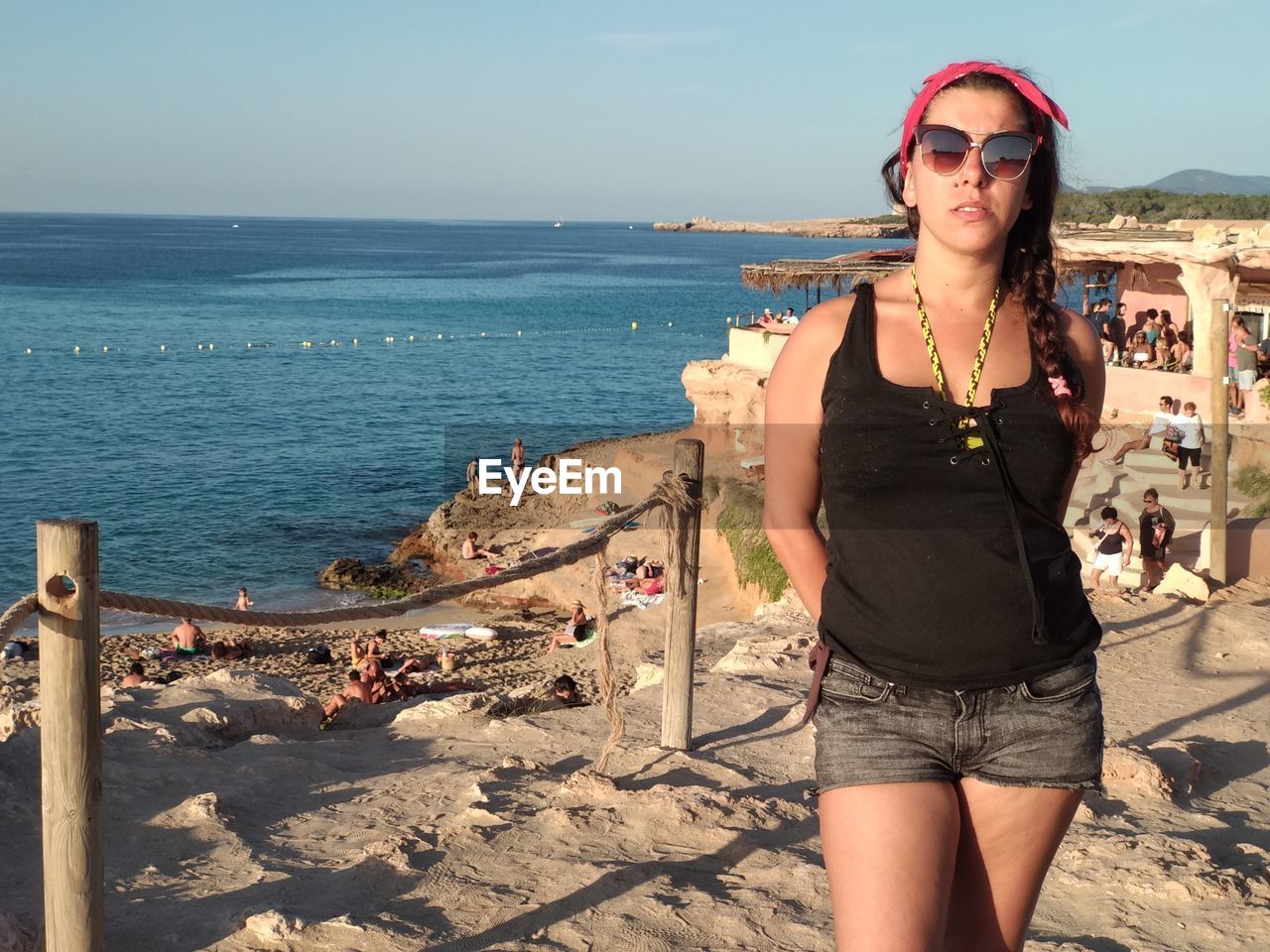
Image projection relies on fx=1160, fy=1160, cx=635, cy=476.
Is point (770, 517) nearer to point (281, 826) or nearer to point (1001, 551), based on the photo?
point (1001, 551)

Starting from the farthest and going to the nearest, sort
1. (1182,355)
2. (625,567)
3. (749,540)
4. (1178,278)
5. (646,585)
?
(625,567) → (1178,278) → (646,585) → (1182,355) → (749,540)

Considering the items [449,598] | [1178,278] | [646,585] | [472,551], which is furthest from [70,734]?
[472,551]

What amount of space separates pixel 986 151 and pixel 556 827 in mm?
3021

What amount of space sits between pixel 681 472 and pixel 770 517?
9.10ft

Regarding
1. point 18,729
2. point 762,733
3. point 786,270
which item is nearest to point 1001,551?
point 762,733

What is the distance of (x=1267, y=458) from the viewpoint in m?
13.4

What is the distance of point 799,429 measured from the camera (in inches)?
78.4

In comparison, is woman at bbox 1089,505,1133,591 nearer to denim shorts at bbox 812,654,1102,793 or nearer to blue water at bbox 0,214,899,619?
denim shorts at bbox 812,654,1102,793

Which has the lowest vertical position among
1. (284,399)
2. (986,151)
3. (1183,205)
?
(284,399)

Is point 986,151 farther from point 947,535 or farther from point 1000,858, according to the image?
point 1000,858

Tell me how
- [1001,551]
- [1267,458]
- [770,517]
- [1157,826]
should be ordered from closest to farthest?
[1001,551] → [770,517] → [1157,826] → [1267,458]

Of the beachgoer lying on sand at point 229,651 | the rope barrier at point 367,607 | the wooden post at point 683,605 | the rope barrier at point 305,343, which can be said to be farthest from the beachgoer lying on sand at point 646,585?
the rope barrier at point 305,343

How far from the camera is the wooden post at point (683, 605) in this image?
490cm

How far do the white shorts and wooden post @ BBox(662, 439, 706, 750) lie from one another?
6.19 m
